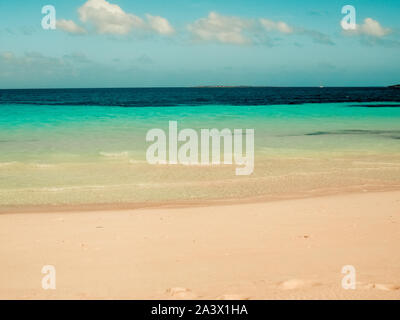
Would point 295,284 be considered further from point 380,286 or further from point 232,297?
point 380,286

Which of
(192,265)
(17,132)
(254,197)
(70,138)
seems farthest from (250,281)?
(17,132)

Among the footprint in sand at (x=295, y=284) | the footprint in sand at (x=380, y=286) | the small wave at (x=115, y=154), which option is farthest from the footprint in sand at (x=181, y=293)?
the small wave at (x=115, y=154)

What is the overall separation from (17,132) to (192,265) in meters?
18.5

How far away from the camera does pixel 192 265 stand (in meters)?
4.32

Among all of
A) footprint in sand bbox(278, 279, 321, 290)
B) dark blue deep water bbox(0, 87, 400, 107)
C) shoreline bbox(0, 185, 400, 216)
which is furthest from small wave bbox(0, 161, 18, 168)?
dark blue deep water bbox(0, 87, 400, 107)

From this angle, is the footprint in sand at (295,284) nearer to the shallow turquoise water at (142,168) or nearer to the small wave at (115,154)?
the shallow turquoise water at (142,168)

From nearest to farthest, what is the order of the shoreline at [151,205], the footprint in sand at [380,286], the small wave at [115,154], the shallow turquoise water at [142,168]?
the footprint in sand at [380,286], the shoreline at [151,205], the shallow turquoise water at [142,168], the small wave at [115,154]

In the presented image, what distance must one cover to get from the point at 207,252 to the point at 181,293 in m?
1.09

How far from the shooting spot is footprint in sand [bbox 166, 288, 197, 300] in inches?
142

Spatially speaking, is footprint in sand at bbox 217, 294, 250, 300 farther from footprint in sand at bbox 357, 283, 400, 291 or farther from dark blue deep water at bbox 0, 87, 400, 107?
dark blue deep water at bbox 0, 87, 400, 107

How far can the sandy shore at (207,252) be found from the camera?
3734 millimetres

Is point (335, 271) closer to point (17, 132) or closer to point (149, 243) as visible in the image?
point (149, 243)

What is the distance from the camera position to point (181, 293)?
3.65m

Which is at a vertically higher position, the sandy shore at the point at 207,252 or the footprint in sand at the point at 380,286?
the sandy shore at the point at 207,252
